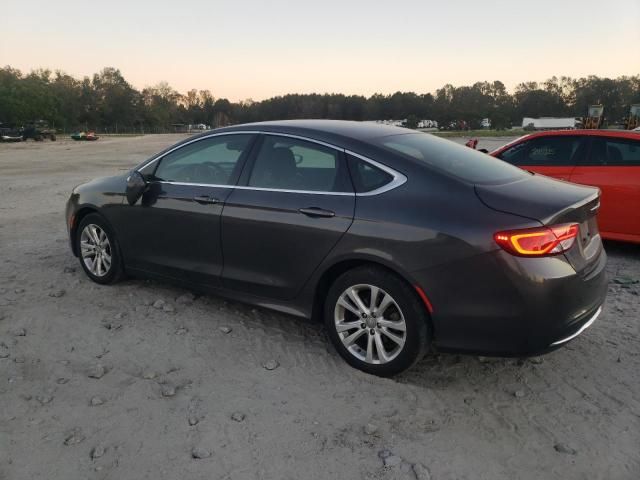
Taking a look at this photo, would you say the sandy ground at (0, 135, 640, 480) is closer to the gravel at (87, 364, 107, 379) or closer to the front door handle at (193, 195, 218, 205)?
the gravel at (87, 364, 107, 379)

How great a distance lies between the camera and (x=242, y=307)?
4613mm

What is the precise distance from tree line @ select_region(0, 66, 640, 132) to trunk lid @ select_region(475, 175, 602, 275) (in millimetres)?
111216

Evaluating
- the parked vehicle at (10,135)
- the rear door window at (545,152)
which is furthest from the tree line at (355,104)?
the rear door window at (545,152)

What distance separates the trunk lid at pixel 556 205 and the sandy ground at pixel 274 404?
852mm

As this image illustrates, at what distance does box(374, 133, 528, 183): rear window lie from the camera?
3350mm

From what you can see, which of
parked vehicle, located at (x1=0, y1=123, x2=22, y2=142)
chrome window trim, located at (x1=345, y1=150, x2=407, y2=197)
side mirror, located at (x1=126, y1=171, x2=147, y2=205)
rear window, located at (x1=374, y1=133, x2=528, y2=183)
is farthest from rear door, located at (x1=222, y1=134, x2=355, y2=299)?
parked vehicle, located at (x1=0, y1=123, x2=22, y2=142)

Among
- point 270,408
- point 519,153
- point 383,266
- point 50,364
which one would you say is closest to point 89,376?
point 50,364

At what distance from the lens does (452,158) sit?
11.8 feet

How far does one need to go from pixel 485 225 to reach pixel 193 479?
196 cm

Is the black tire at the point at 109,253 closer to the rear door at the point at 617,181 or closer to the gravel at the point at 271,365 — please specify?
the gravel at the point at 271,365

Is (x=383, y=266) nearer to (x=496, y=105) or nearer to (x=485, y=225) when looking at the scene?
(x=485, y=225)

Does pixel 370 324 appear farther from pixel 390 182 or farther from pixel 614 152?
pixel 614 152

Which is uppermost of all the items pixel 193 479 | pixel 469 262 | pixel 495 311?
pixel 469 262

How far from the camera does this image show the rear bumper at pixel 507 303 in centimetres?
284
